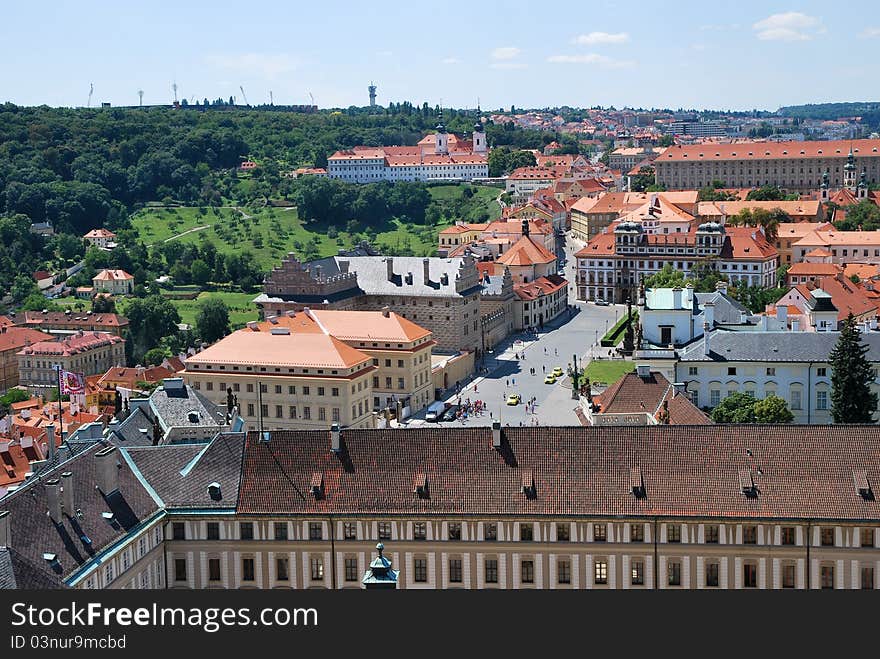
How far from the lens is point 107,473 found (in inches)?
1459

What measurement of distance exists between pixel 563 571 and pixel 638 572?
2.08 m

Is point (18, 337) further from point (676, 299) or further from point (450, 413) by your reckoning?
point (676, 299)

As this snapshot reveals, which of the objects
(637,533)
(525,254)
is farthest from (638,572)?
(525,254)

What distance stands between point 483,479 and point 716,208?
10498cm

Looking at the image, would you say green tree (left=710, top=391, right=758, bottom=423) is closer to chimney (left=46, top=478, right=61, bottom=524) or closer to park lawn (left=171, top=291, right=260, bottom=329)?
chimney (left=46, top=478, right=61, bottom=524)

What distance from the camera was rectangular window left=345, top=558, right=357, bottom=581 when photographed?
1517 inches

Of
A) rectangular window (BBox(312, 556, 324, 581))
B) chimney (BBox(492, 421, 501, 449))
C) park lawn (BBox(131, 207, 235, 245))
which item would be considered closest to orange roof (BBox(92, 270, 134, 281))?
park lawn (BBox(131, 207, 235, 245))

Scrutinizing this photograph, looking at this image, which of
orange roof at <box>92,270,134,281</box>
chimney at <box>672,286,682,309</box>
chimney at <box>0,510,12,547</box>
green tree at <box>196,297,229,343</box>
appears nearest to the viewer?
chimney at <box>0,510,12,547</box>

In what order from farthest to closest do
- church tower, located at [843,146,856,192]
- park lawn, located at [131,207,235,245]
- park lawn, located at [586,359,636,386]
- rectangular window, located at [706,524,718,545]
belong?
church tower, located at [843,146,856,192] → park lawn, located at [131,207,235,245] → park lawn, located at [586,359,636,386] → rectangular window, located at [706,524,718,545]

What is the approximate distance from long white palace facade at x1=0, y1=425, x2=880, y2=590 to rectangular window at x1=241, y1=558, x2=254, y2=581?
5 cm

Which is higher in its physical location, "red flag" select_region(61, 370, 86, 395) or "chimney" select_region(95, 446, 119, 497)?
"chimney" select_region(95, 446, 119, 497)

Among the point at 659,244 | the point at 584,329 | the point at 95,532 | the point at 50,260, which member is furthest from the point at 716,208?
the point at 95,532

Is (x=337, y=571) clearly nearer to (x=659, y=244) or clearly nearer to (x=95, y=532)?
(x=95, y=532)

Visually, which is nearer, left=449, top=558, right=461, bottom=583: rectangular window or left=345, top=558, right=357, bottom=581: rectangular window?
left=449, top=558, right=461, bottom=583: rectangular window
